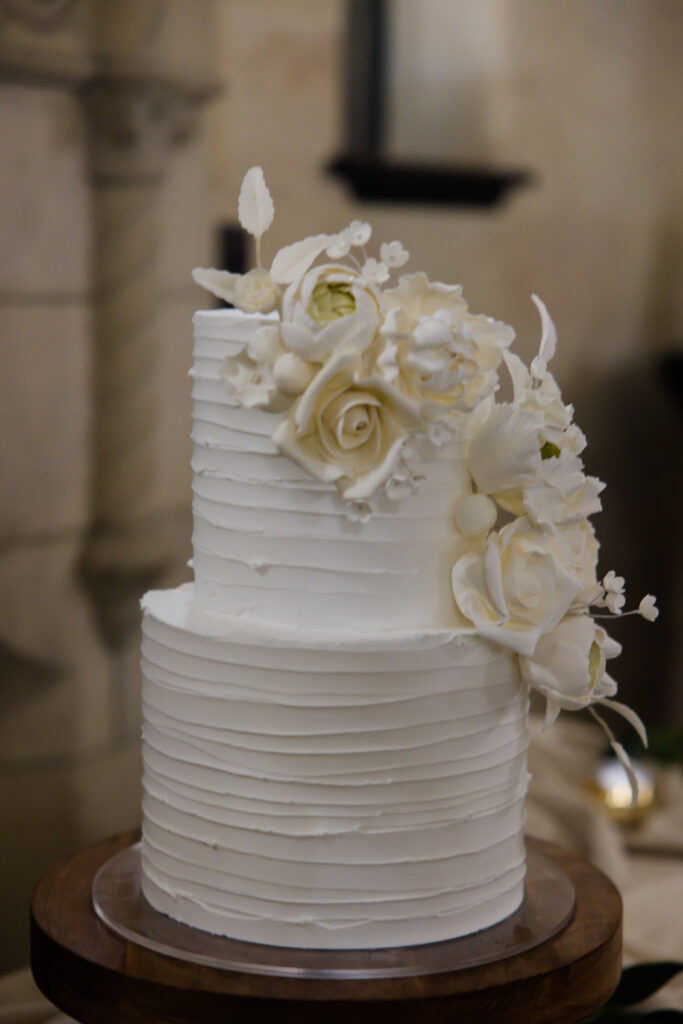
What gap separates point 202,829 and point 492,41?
109 inches

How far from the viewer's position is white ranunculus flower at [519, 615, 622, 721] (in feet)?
4.50

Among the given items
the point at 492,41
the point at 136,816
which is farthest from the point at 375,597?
the point at 492,41

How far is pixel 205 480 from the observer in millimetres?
1382

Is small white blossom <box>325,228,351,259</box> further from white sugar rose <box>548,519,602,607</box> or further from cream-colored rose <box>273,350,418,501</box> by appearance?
white sugar rose <box>548,519,602,607</box>

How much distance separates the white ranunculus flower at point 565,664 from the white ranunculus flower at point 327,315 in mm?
390

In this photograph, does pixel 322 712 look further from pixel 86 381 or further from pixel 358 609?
pixel 86 381

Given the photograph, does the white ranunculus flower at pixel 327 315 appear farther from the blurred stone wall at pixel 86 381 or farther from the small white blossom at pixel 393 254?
the blurred stone wall at pixel 86 381

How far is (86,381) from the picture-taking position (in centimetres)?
239

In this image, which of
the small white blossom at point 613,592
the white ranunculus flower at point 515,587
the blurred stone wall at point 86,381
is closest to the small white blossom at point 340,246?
the white ranunculus flower at point 515,587

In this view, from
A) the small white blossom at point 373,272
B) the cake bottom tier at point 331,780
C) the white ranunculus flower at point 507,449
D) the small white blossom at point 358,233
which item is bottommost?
the cake bottom tier at point 331,780

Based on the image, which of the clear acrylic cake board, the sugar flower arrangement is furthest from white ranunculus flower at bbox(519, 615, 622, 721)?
the clear acrylic cake board

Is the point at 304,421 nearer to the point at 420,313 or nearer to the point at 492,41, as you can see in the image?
the point at 420,313

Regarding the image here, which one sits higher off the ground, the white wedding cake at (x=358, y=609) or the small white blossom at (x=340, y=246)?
the small white blossom at (x=340, y=246)

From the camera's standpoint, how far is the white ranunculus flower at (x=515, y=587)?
132 centimetres
